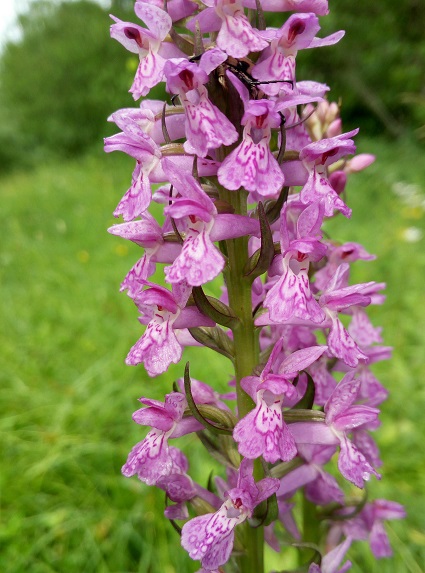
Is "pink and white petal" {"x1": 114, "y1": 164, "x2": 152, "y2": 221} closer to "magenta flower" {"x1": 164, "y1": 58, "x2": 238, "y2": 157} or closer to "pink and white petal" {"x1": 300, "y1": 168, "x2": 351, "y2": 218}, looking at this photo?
"magenta flower" {"x1": 164, "y1": 58, "x2": 238, "y2": 157}

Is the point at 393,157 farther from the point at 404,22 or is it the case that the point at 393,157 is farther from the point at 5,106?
the point at 5,106

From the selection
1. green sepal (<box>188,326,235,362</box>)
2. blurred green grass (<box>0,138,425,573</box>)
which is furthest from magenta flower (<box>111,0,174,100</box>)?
blurred green grass (<box>0,138,425,573</box>)

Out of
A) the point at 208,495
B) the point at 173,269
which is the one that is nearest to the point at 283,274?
the point at 173,269

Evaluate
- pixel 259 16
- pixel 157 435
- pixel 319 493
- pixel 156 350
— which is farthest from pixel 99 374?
pixel 259 16

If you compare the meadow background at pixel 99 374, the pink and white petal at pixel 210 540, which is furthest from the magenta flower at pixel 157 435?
the meadow background at pixel 99 374

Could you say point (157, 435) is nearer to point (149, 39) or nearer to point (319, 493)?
point (319, 493)

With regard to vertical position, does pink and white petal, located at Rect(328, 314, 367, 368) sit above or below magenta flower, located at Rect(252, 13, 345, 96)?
below

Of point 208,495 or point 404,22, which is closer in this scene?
point 208,495
